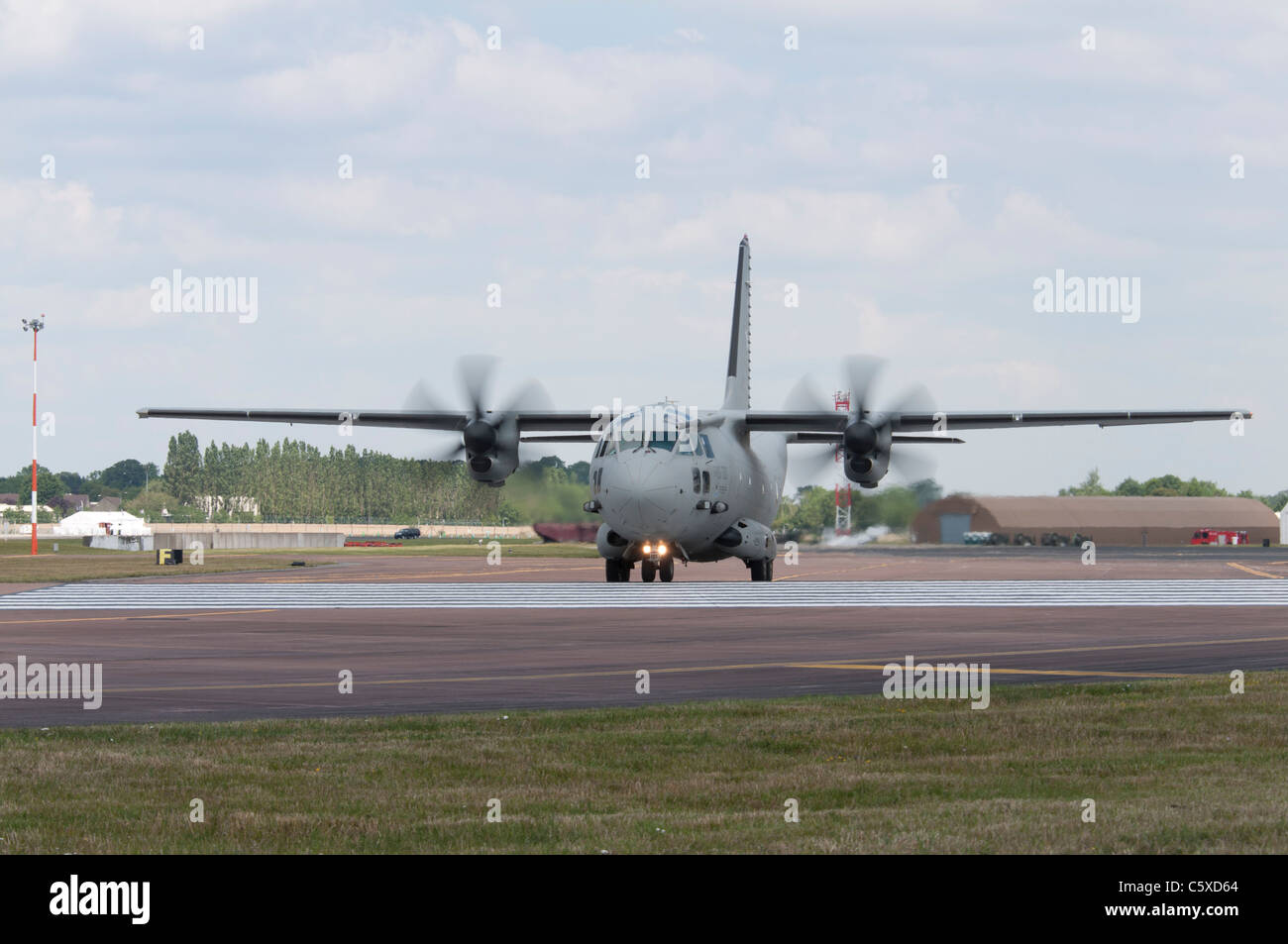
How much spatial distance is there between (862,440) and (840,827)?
34.1 m

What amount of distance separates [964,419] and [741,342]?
9619 mm

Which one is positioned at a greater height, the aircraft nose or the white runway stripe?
the aircraft nose

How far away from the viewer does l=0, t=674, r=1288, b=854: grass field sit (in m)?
8.01

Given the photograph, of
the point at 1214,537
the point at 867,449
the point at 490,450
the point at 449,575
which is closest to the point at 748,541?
the point at 867,449

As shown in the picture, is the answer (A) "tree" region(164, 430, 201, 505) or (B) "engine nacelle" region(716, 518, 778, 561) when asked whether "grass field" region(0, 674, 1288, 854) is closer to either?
(B) "engine nacelle" region(716, 518, 778, 561)

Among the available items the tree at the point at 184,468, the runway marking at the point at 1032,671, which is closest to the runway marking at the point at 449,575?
the runway marking at the point at 1032,671

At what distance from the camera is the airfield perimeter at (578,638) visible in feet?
51.9

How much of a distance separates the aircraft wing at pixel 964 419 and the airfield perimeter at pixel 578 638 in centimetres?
472

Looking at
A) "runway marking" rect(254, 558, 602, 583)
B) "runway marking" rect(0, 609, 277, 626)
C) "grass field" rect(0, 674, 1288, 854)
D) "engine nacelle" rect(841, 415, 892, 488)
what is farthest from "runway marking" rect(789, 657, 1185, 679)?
"runway marking" rect(254, 558, 602, 583)

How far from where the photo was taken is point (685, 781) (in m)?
10.0

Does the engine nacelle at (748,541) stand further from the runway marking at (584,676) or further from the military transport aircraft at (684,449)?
the runway marking at (584,676)

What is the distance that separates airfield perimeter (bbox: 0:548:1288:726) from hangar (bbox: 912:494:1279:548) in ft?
285

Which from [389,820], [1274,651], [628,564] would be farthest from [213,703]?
[628,564]

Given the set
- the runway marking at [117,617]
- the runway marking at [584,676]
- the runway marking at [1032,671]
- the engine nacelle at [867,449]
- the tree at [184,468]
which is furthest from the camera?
the tree at [184,468]
